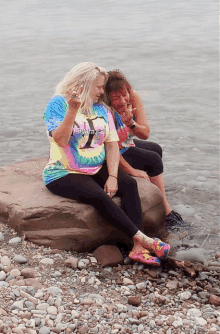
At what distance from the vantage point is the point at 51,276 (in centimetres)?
496

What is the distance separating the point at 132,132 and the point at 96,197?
1067 millimetres

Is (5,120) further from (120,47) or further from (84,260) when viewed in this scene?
(120,47)

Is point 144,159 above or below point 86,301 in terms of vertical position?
above

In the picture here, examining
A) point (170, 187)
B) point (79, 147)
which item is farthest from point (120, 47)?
point (79, 147)

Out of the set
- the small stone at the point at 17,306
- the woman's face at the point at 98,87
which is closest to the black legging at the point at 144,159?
the woman's face at the point at 98,87

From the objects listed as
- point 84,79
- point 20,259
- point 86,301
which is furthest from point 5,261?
point 84,79

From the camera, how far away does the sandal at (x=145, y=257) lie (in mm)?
5266

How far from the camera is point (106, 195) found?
209 inches

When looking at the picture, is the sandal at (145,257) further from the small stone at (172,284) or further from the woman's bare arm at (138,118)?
the woman's bare arm at (138,118)

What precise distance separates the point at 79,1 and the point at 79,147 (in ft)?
101

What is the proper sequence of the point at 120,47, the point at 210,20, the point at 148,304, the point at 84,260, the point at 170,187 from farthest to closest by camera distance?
1. the point at 210,20
2. the point at 120,47
3. the point at 170,187
4. the point at 84,260
5. the point at 148,304

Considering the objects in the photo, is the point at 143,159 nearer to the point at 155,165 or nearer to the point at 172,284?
the point at 155,165

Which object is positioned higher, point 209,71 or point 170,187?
point 170,187

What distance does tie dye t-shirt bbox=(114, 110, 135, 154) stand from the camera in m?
5.88
